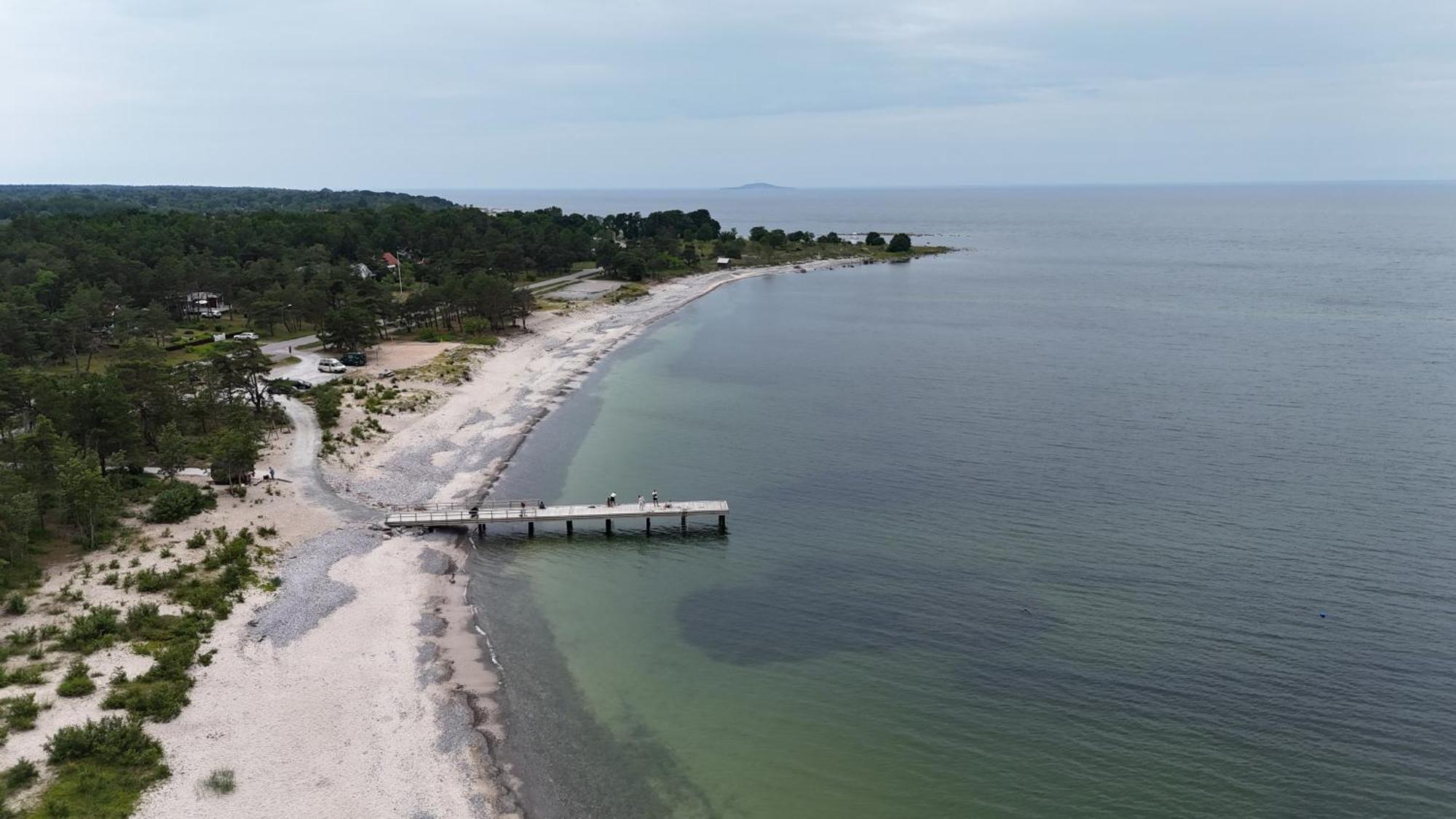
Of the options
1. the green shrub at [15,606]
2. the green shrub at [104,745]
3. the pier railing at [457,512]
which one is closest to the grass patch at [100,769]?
the green shrub at [104,745]

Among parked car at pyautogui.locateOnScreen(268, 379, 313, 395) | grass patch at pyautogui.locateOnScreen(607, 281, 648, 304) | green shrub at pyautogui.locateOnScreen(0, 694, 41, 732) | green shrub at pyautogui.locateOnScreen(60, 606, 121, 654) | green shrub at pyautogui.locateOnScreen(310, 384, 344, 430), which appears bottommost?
green shrub at pyautogui.locateOnScreen(0, 694, 41, 732)

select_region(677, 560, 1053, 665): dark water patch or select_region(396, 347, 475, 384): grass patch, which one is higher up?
select_region(396, 347, 475, 384): grass patch

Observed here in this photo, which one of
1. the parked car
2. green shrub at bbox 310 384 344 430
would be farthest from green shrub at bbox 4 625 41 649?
the parked car

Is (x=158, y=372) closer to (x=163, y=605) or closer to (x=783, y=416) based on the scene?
(x=163, y=605)

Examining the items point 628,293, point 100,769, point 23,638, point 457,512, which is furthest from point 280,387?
point 628,293

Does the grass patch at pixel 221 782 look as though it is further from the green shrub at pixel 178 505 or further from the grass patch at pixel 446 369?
the grass patch at pixel 446 369

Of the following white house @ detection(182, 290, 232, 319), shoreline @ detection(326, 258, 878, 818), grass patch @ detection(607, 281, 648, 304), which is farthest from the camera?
grass patch @ detection(607, 281, 648, 304)

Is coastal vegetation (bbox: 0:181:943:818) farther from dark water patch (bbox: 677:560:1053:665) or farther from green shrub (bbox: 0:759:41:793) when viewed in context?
dark water patch (bbox: 677:560:1053:665)

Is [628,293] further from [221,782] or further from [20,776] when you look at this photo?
[20,776]
